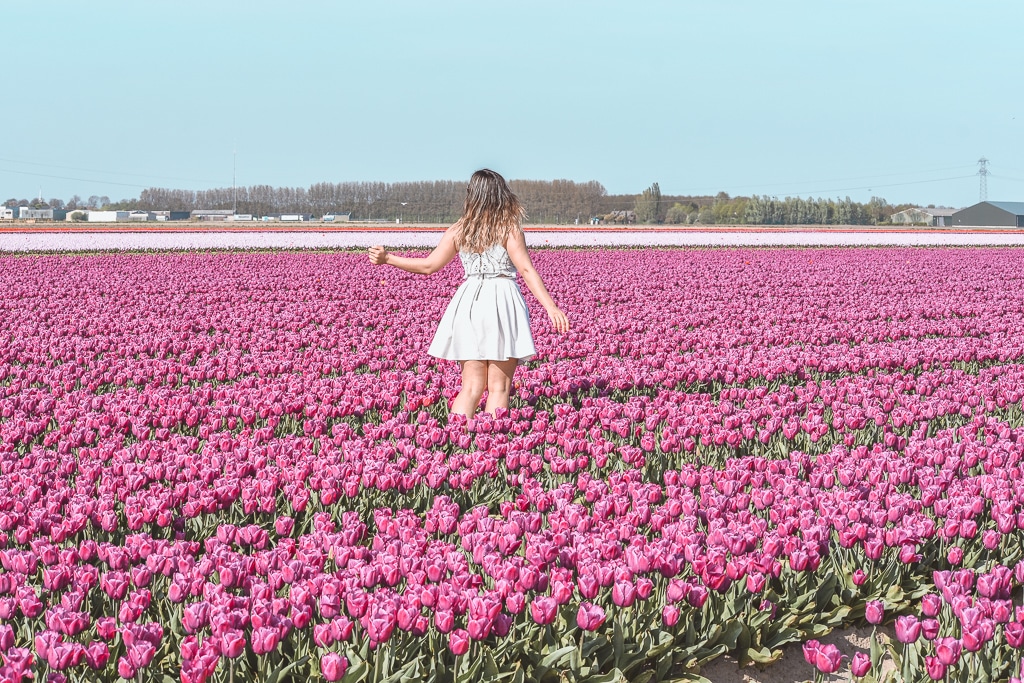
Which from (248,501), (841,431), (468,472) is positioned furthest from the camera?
(841,431)

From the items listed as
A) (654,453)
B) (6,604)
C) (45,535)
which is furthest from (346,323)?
(6,604)

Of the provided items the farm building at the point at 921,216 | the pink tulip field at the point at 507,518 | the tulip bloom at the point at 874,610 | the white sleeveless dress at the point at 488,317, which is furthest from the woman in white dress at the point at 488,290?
the farm building at the point at 921,216

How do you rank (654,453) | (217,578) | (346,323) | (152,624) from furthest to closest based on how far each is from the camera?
(346,323)
(654,453)
(217,578)
(152,624)

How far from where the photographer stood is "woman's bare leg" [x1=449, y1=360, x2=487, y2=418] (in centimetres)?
697

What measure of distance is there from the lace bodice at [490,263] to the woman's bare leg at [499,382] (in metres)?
0.63

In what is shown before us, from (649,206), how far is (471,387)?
5303 inches

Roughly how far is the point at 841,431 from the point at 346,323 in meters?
8.11

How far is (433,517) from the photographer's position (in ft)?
14.9

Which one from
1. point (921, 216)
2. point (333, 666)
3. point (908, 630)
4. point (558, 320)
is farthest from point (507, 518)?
point (921, 216)

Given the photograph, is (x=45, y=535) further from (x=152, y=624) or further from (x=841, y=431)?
(x=841, y=431)

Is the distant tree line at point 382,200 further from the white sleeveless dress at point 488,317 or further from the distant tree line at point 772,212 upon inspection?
the white sleeveless dress at point 488,317

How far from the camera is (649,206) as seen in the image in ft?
455

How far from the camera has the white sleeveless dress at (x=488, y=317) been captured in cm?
673

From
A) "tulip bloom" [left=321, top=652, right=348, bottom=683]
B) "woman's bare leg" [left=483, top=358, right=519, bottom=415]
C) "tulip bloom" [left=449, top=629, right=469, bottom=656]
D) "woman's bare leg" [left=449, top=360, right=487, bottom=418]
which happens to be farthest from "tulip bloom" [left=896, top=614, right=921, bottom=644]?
"woman's bare leg" [left=449, top=360, right=487, bottom=418]
